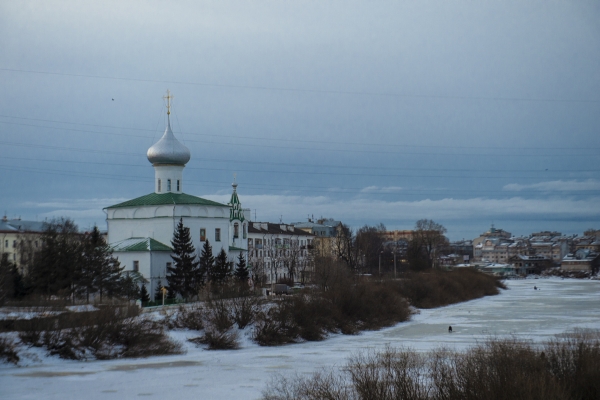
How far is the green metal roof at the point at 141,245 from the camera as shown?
45969 mm

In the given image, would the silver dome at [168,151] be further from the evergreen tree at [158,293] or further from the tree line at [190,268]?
the evergreen tree at [158,293]

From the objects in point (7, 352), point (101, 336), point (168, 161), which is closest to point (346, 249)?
point (168, 161)

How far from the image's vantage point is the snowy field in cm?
2219

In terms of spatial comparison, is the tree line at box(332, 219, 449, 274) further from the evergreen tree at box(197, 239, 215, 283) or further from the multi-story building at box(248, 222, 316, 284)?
the evergreen tree at box(197, 239, 215, 283)

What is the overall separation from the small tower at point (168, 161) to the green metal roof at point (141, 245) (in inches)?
183

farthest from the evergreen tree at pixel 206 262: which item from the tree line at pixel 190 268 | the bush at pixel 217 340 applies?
the bush at pixel 217 340

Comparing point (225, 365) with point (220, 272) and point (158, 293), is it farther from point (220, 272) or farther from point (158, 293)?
point (220, 272)

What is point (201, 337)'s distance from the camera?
113 ft

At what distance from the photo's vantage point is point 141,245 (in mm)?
46281


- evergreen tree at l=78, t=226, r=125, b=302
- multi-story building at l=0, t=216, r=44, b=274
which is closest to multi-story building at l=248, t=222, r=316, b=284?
multi-story building at l=0, t=216, r=44, b=274

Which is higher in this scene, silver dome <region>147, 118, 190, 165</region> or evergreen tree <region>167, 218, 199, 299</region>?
silver dome <region>147, 118, 190, 165</region>

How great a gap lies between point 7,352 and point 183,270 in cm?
1753

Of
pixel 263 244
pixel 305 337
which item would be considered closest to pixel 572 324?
pixel 305 337

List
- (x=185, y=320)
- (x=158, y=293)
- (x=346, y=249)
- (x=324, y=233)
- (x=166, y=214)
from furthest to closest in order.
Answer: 1. (x=324, y=233)
2. (x=346, y=249)
3. (x=166, y=214)
4. (x=158, y=293)
5. (x=185, y=320)
